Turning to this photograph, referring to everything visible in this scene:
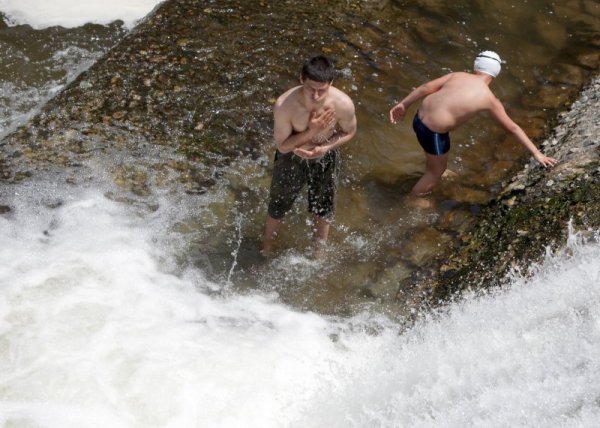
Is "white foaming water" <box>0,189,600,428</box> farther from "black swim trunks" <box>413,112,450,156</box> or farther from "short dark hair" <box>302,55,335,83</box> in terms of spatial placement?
"short dark hair" <box>302,55,335,83</box>

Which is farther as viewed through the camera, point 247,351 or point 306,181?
point 306,181

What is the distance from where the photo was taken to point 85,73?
23.4 ft

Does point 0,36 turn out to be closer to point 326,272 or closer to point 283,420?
point 326,272

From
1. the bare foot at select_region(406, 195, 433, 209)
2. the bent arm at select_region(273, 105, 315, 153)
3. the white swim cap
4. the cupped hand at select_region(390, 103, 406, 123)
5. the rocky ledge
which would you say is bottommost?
the bare foot at select_region(406, 195, 433, 209)

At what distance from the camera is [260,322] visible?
208 inches

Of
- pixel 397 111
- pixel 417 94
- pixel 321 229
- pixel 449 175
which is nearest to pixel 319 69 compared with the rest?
pixel 321 229

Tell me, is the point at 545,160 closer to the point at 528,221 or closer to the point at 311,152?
the point at 528,221

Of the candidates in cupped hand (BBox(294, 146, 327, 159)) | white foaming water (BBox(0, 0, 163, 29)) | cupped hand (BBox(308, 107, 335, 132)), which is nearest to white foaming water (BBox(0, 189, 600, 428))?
cupped hand (BBox(294, 146, 327, 159))

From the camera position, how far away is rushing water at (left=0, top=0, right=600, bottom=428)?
4.20m

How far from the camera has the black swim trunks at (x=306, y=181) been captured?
5090mm

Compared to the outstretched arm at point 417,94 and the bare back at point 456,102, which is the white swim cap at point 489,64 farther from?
the outstretched arm at point 417,94

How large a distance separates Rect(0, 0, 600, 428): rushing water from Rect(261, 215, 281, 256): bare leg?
0.12 m

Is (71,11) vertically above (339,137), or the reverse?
(339,137)

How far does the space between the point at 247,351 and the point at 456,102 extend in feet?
8.47
